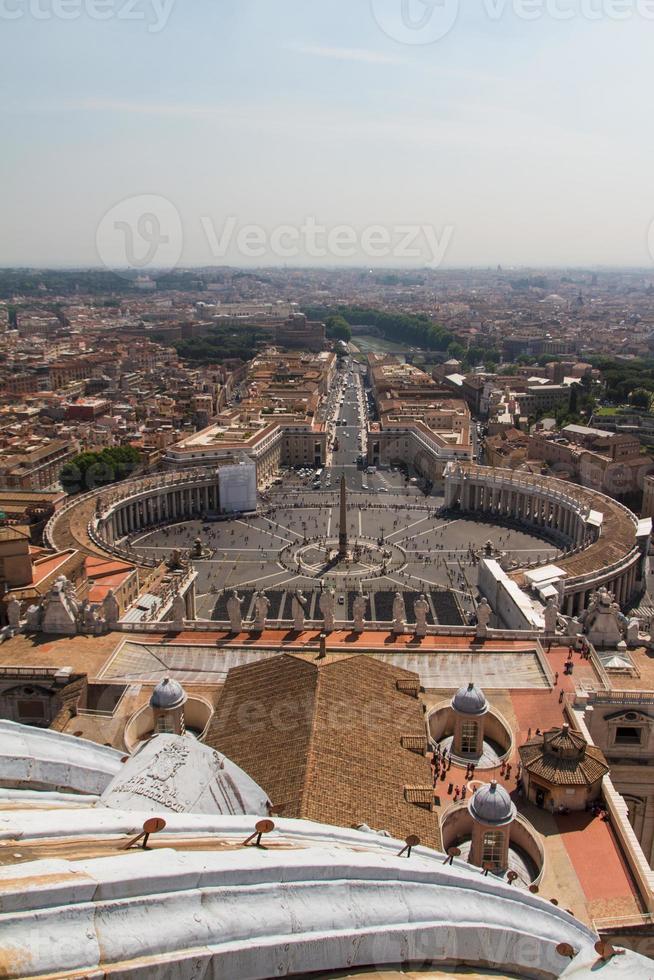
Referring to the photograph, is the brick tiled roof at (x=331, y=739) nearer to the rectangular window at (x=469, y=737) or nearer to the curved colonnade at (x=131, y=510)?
the rectangular window at (x=469, y=737)

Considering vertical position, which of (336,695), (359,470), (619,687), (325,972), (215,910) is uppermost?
(215,910)

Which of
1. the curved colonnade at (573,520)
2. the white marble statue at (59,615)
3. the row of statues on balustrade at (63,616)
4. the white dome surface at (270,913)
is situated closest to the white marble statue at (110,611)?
the row of statues on balustrade at (63,616)

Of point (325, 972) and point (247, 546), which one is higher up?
point (325, 972)

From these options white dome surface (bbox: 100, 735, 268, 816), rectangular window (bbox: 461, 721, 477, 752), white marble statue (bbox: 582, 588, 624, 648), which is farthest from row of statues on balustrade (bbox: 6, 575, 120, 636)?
white dome surface (bbox: 100, 735, 268, 816)

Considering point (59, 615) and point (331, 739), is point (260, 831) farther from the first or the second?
point (59, 615)

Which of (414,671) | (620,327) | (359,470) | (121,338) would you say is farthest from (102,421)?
(620,327)

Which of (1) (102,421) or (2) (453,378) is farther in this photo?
(2) (453,378)

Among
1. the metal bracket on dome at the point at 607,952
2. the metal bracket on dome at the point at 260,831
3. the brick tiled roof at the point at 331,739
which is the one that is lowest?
the brick tiled roof at the point at 331,739

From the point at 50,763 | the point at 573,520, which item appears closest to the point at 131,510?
the point at 573,520

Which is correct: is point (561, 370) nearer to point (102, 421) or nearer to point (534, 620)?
point (102, 421)
